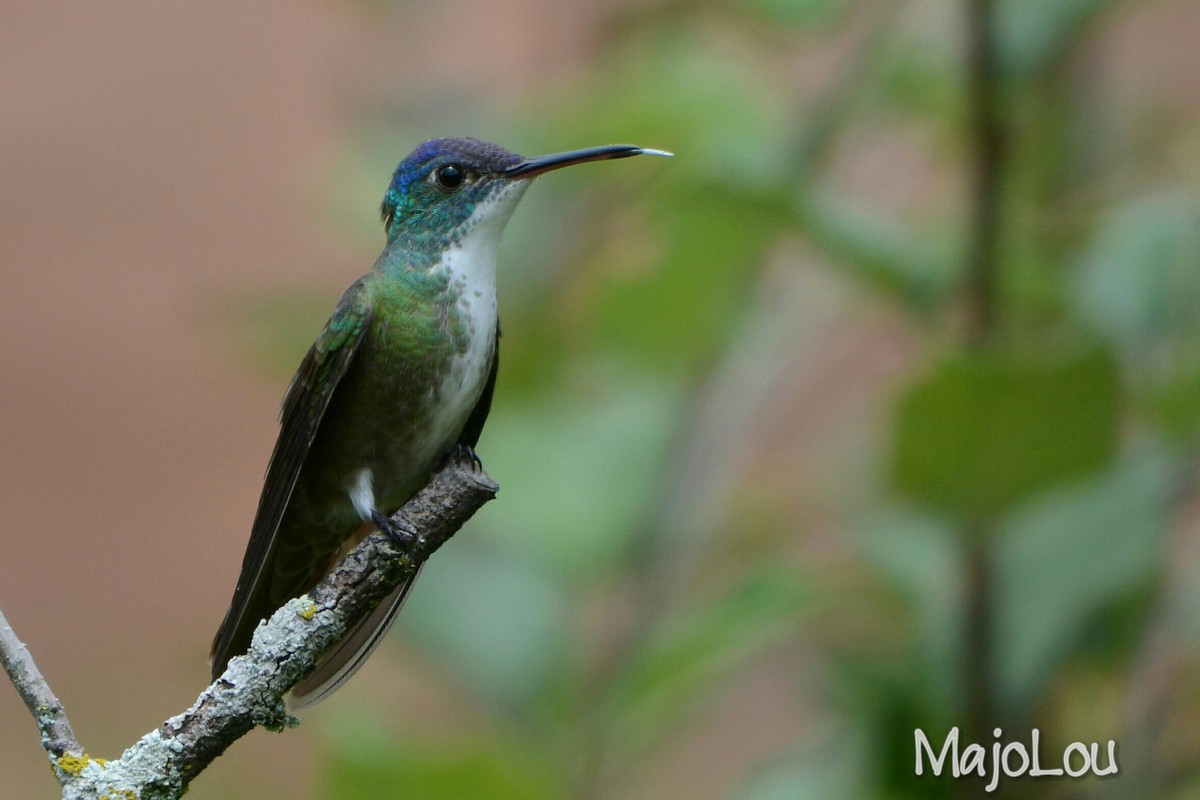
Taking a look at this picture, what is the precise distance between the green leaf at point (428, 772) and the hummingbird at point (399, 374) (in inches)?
9.4

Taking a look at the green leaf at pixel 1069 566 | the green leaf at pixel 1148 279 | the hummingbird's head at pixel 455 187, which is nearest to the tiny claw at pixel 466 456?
the hummingbird's head at pixel 455 187

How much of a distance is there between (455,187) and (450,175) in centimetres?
2

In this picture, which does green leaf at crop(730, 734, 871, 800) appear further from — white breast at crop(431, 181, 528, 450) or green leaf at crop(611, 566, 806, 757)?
white breast at crop(431, 181, 528, 450)

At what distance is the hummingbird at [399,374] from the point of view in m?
1.47

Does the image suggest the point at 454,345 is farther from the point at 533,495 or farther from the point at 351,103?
the point at 351,103

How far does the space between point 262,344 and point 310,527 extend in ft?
2.48

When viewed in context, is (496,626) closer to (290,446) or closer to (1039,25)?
(290,446)

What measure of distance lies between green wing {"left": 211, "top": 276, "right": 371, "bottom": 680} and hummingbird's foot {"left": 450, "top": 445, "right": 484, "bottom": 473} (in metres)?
0.15

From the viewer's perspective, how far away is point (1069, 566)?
1.87 m

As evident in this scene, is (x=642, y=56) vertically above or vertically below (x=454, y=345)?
above

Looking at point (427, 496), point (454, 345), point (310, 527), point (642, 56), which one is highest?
point (642, 56)

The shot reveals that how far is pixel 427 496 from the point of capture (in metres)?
1.20

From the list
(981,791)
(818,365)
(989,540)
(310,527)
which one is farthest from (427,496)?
(818,365)

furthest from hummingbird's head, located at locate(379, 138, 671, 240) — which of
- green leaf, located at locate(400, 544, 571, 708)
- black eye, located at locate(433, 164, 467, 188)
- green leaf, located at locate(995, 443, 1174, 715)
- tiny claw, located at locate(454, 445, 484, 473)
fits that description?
green leaf, located at locate(995, 443, 1174, 715)
